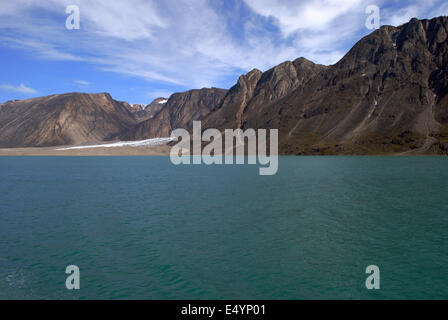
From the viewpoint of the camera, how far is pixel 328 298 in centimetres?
1955

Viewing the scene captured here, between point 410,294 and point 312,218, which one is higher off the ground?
point 312,218

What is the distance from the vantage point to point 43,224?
3753 cm

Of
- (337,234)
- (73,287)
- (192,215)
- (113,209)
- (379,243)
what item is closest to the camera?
(73,287)

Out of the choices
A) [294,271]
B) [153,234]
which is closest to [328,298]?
[294,271]

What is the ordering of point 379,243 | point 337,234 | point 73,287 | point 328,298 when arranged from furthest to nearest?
1. point 337,234
2. point 379,243
3. point 73,287
4. point 328,298

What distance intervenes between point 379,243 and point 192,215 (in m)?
21.8

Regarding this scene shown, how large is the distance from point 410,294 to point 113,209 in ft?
124

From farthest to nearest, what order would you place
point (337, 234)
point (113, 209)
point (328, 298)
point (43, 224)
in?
point (113, 209), point (43, 224), point (337, 234), point (328, 298)

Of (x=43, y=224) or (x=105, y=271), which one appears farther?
(x=43, y=224)

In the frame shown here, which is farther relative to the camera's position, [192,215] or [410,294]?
[192,215]
